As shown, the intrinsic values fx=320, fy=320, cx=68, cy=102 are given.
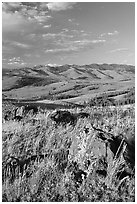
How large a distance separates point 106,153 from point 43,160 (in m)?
1.02

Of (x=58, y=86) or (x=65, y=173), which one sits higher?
(x=58, y=86)

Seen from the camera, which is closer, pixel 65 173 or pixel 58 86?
pixel 65 173

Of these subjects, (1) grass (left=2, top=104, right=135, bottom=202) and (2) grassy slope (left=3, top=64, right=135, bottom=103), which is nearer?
(1) grass (left=2, top=104, right=135, bottom=202)

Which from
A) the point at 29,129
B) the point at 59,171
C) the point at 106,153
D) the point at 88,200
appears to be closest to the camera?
the point at 88,200

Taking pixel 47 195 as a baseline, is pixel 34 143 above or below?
above

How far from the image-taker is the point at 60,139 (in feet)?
19.7

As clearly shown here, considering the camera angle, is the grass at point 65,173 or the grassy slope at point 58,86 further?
the grassy slope at point 58,86

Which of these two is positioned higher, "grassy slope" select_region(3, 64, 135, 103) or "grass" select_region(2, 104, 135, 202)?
"grassy slope" select_region(3, 64, 135, 103)

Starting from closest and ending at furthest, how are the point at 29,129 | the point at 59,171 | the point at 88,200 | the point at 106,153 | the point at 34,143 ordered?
the point at 88,200 → the point at 59,171 → the point at 106,153 → the point at 34,143 → the point at 29,129

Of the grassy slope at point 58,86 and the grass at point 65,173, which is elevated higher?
the grassy slope at point 58,86

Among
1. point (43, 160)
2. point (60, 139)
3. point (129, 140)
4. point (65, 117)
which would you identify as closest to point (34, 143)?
point (60, 139)

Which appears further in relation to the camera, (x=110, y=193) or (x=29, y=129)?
(x=29, y=129)

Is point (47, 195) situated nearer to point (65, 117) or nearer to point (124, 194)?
point (124, 194)

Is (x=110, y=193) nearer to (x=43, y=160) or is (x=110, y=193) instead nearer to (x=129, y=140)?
(x=43, y=160)
